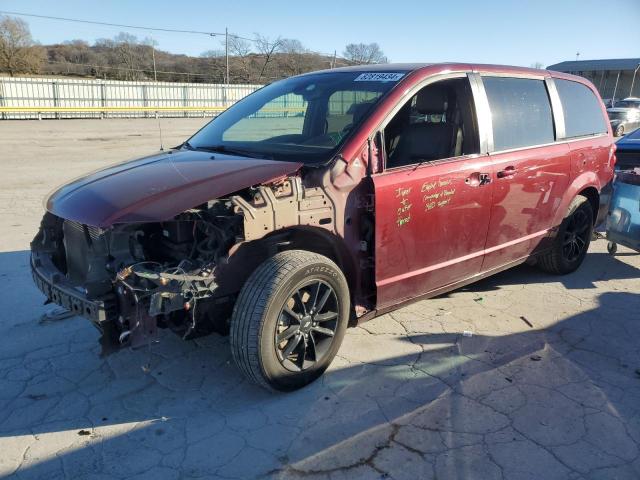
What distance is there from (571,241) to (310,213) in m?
3.38

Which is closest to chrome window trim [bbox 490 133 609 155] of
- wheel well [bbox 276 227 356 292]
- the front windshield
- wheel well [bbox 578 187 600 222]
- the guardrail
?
wheel well [bbox 578 187 600 222]

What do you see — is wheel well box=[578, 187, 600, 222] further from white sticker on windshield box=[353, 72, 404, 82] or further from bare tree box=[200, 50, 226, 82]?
bare tree box=[200, 50, 226, 82]

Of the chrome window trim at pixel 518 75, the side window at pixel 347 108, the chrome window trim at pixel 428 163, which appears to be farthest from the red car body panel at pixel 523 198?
the side window at pixel 347 108

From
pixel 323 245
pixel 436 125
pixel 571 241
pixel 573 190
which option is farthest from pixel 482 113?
pixel 571 241

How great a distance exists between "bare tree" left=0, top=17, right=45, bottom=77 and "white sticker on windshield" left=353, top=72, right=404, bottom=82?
5325cm

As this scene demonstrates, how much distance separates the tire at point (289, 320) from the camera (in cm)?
289

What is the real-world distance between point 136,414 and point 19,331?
5.09ft

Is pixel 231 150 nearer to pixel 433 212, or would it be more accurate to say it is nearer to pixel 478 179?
pixel 433 212

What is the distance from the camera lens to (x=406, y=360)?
3.60m

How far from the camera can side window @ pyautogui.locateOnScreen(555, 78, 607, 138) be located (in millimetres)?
4941

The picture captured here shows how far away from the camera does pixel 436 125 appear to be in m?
3.90

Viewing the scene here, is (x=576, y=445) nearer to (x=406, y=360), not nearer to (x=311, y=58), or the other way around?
(x=406, y=360)

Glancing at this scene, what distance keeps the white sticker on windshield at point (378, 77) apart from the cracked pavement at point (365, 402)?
1878 mm

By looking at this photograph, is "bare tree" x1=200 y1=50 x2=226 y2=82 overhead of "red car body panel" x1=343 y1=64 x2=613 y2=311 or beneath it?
overhead
